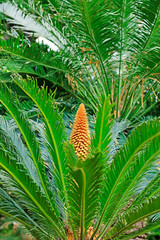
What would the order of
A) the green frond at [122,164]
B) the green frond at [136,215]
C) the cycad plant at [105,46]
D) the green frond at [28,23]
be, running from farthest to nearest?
the green frond at [28,23]
the cycad plant at [105,46]
the green frond at [136,215]
the green frond at [122,164]

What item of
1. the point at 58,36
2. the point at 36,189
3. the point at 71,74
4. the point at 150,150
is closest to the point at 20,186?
the point at 36,189

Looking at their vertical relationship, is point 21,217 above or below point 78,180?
below

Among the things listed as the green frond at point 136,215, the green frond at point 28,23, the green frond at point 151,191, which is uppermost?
the green frond at point 28,23

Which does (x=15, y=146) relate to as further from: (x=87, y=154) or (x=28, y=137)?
(x=87, y=154)

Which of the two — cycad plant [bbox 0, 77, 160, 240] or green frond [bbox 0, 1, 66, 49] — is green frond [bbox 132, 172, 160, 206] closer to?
cycad plant [bbox 0, 77, 160, 240]

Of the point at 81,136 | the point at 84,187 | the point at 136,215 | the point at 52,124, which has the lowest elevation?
the point at 136,215

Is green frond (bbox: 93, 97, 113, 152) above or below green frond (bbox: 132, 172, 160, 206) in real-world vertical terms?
above

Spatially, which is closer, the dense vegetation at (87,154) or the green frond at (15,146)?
the dense vegetation at (87,154)

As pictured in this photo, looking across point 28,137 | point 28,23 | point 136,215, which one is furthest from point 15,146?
point 28,23

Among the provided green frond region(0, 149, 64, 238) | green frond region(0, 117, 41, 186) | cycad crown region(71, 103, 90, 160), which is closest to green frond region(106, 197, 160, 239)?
green frond region(0, 149, 64, 238)

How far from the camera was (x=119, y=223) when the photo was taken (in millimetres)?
2230

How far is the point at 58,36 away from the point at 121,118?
1.65 meters

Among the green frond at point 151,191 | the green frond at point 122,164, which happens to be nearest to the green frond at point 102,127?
the green frond at point 122,164

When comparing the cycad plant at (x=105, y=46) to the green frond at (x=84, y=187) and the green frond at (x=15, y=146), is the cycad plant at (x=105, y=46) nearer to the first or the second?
the green frond at (x=15, y=146)
